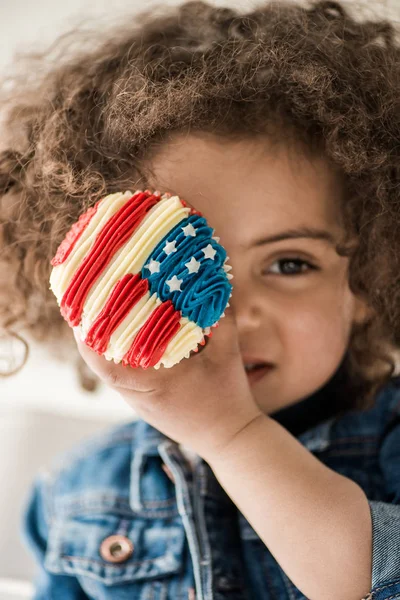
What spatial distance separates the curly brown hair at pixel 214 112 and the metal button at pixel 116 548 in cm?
38

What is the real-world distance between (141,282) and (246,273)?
0.22 meters

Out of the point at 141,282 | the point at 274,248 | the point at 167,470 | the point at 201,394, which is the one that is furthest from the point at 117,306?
the point at 167,470

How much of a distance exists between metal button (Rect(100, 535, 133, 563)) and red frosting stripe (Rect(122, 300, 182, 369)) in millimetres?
433

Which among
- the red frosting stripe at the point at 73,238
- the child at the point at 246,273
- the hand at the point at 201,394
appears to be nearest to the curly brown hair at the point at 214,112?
the child at the point at 246,273

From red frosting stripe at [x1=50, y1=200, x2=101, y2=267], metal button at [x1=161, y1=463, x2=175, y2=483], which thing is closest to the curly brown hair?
red frosting stripe at [x1=50, y1=200, x2=101, y2=267]

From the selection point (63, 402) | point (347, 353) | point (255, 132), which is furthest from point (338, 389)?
point (63, 402)

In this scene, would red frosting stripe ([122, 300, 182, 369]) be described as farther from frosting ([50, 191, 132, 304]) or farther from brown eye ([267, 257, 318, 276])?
brown eye ([267, 257, 318, 276])

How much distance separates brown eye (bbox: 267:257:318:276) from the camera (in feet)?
3.03

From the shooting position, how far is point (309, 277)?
93 cm

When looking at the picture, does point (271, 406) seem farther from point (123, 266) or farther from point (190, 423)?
point (123, 266)

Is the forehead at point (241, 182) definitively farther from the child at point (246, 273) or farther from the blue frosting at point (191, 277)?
the blue frosting at point (191, 277)

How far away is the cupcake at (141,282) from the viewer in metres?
0.68

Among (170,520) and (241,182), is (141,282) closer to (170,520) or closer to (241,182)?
(241,182)

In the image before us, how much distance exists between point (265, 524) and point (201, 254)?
308 mm
